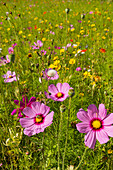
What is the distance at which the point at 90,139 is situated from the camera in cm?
52

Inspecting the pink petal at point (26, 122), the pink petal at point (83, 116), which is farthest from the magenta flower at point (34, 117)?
the pink petal at point (83, 116)

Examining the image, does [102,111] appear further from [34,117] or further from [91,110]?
[34,117]

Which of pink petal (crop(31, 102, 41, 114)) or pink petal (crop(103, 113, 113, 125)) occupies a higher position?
pink petal (crop(31, 102, 41, 114))

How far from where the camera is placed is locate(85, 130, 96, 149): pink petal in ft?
1.65

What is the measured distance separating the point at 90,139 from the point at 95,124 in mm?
64

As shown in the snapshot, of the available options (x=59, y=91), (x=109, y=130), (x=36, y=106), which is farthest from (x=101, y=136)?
(x=59, y=91)

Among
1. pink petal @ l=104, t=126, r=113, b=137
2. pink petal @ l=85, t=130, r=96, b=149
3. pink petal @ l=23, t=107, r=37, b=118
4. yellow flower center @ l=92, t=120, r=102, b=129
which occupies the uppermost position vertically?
pink petal @ l=23, t=107, r=37, b=118

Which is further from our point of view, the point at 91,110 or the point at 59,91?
the point at 59,91

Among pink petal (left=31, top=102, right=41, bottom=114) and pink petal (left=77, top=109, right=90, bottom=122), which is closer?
pink petal (left=77, top=109, right=90, bottom=122)

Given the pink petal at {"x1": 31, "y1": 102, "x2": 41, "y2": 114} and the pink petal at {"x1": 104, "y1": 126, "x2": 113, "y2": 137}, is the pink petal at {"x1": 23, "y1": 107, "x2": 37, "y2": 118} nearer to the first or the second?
the pink petal at {"x1": 31, "y1": 102, "x2": 41, "y2": 114}

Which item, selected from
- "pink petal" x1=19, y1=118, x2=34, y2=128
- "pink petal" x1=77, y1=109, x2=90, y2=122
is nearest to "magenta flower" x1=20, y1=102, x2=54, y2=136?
"pink petal" x1=19, y1=118, x2=34, y2=128

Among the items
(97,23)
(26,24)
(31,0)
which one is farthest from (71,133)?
A: (31,0)

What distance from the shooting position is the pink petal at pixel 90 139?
1.65ft

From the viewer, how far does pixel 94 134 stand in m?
0.54
